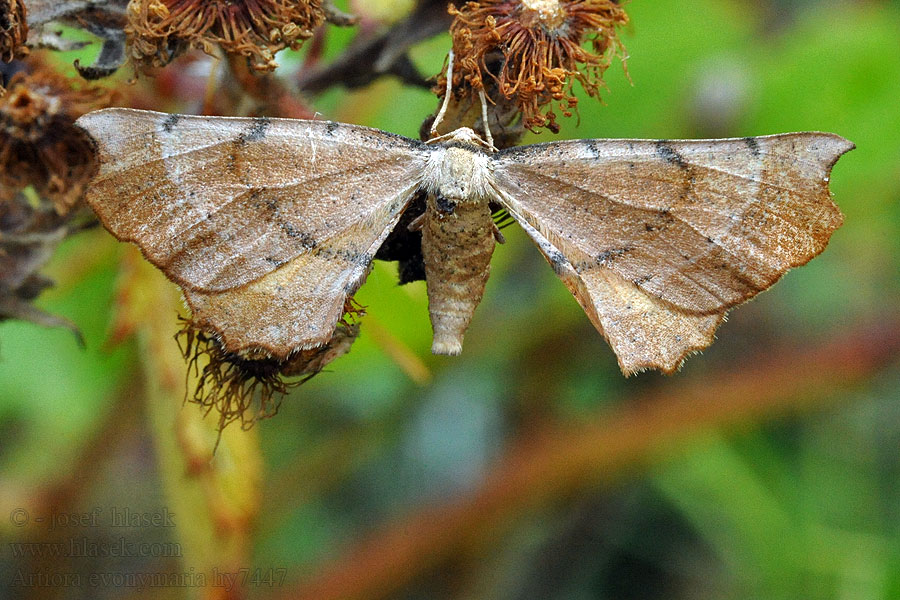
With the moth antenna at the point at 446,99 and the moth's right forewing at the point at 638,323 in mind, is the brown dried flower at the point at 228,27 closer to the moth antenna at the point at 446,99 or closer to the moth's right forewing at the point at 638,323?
the moth antenna at the point at 446,99

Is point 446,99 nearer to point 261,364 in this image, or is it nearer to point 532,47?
point 532,47

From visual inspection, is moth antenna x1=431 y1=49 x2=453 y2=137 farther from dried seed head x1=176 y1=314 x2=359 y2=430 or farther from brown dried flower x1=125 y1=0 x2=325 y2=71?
dried seed head x1=176 y1=314 x2=359 y2=430

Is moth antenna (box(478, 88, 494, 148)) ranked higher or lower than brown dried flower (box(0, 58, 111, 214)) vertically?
higher

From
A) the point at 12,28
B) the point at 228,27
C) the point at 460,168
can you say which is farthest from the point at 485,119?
the point at 12,28

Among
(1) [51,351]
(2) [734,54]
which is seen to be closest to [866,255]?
(2) [734,54]

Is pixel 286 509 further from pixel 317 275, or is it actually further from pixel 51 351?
pixel 317 275

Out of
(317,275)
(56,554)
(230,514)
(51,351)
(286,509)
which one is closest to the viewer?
(317,275)

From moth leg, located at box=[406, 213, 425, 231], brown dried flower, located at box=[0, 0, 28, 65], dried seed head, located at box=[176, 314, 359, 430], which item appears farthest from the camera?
moth leg, located at box=[406, 213, 425, 231]

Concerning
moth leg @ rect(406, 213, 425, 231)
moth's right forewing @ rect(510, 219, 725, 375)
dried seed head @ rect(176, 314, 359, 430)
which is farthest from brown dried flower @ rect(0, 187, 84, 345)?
moth's right forewing @ rect(510, 219, 725, 375)
